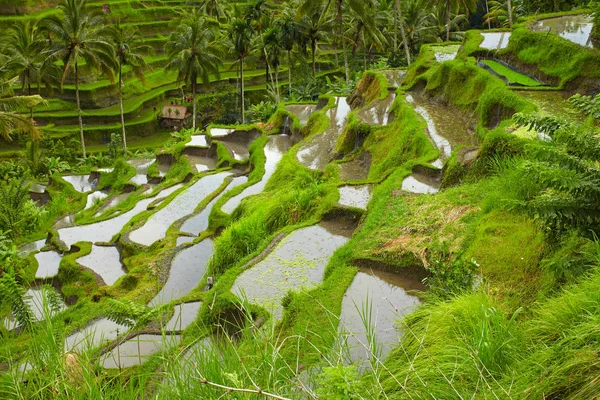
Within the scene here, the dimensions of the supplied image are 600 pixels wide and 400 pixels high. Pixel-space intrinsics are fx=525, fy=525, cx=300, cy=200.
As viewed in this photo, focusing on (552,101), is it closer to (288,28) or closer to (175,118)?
(288,28)

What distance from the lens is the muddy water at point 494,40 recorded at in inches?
667

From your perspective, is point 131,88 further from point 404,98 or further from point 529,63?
point 529,63

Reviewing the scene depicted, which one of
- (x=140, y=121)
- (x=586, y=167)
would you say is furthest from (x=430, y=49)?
(x=140, y=121)

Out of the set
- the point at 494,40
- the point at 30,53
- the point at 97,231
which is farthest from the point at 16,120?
the point at 494,40

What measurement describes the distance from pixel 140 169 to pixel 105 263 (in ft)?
38.9

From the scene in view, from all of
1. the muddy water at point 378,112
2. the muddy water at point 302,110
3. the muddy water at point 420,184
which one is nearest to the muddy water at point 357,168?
the muddy water at point 378,112

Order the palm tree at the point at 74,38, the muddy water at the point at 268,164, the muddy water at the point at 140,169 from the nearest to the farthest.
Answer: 1. the muddy water at the point at 268,164
2. the muddy water at the point at 140,169
3. the palm tree at the point at 74,38

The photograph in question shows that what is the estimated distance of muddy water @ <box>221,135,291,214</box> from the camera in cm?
1504

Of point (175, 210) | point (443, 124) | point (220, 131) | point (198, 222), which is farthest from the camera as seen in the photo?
point (220, 131)

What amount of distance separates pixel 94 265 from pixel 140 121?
26349 millimetres

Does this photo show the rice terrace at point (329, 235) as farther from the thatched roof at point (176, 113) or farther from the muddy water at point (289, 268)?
the thatched roof at point (176, 113)

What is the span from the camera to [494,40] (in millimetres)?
17922

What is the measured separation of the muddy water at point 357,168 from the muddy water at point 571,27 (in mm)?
6003

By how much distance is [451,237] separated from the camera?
7.75 metres
